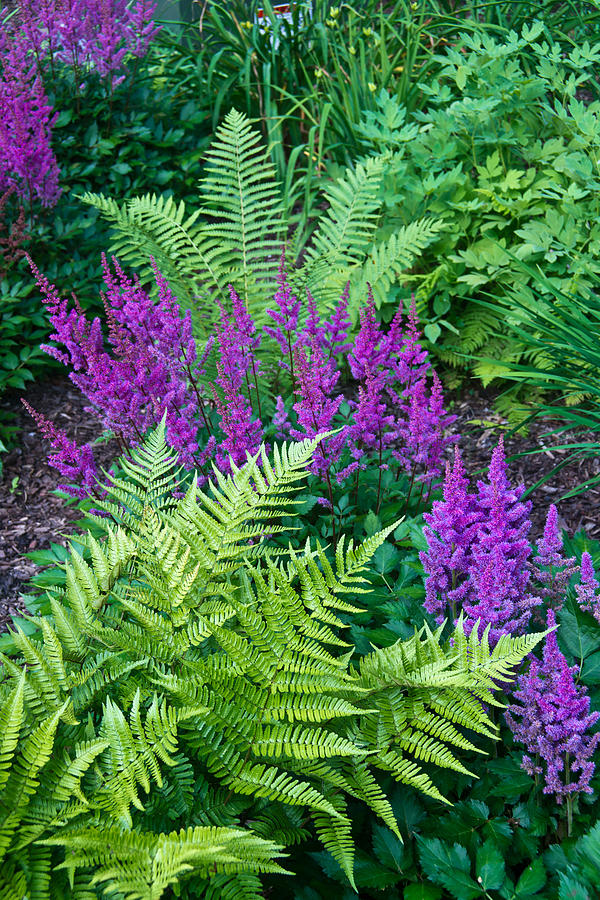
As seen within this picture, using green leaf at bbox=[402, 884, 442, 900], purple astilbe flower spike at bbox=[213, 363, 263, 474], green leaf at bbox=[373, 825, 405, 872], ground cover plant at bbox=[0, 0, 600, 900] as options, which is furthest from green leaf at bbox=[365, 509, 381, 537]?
green leaf at bbox=[402, 884, 442, 900]

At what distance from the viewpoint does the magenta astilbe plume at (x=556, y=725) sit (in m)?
1.50

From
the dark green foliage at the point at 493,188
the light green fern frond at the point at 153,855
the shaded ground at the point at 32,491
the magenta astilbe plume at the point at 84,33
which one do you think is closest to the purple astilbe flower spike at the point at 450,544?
the light green fern frond at the point at 153,855

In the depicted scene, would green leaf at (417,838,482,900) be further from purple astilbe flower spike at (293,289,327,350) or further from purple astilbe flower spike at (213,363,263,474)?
purple astilbe flower spike at (293,289,327,350)

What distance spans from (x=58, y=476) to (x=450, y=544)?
2.40 m

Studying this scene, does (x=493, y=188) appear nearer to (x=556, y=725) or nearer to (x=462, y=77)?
(x=462, y=77)

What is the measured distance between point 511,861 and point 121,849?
84 centimetres

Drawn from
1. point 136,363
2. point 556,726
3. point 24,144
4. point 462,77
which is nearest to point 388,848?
point 556,726

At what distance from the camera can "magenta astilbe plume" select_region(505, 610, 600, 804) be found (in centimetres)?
150

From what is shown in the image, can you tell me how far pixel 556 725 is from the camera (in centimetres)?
153

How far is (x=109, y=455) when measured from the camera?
3.73 meters

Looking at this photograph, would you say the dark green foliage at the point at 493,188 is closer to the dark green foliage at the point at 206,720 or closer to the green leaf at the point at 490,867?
the dark green foliage at the point at 206,720

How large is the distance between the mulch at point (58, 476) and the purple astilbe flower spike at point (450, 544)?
1021 millimetres

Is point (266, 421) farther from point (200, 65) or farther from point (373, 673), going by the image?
point (200, 65)

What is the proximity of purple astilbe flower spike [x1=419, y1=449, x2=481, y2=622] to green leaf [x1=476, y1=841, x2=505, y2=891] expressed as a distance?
20.9 inches
